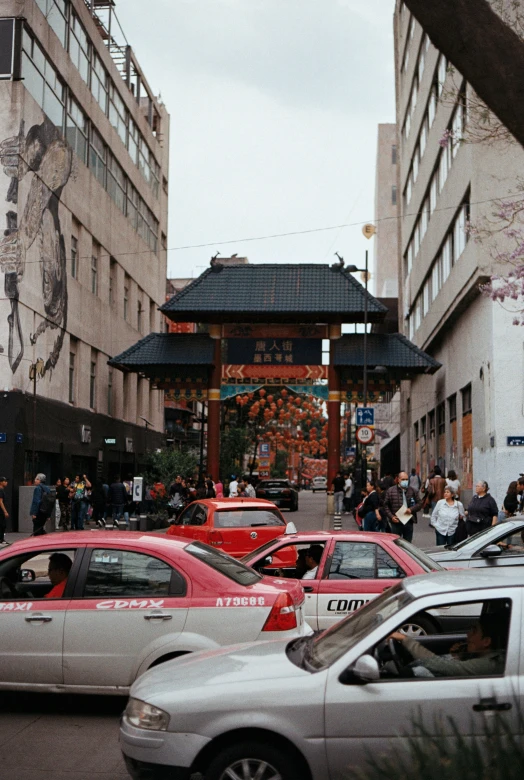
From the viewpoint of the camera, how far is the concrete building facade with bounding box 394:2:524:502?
26.8 m

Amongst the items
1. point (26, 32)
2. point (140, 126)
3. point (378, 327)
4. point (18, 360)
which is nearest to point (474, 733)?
point (18, 360)

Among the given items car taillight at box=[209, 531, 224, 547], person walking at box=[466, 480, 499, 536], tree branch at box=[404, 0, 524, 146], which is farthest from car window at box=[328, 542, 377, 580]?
person walking at box=[466, 480, 499, 536]

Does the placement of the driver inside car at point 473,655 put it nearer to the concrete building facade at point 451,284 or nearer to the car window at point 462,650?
the car window at point 462,650

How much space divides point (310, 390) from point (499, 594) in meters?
30.9

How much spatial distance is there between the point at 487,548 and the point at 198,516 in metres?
6.70

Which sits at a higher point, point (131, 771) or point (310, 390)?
point (310, 390)

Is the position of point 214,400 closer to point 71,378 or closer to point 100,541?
point 71,378

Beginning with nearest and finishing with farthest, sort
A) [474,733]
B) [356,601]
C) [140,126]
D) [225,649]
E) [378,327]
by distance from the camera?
[474,733] < [225,649] < [356,601] < [140,126] < [378,327]

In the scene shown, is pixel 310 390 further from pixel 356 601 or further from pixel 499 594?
pixel 499 594

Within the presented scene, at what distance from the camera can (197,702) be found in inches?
197

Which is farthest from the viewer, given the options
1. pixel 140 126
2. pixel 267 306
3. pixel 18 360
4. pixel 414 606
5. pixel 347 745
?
pixel 140 126

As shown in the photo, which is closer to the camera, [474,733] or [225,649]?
[474,733]

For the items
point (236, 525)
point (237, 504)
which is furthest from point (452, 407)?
point (236, 525)

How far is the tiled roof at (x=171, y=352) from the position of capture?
3616 cm
